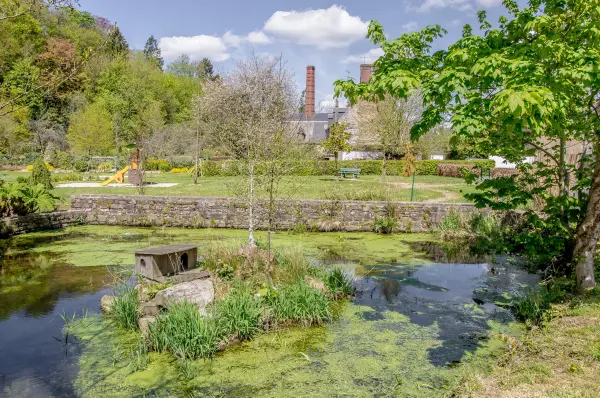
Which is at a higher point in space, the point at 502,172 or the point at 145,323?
the point at 502,172

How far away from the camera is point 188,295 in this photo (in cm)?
659

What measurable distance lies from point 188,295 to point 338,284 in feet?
8.67

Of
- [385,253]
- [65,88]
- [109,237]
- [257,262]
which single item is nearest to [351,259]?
[385,253]

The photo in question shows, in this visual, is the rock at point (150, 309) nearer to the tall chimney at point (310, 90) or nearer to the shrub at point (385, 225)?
the shrub at point (385, 225)

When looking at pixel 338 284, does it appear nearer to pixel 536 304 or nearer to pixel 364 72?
pixel 536 304

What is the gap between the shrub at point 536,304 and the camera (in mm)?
6400

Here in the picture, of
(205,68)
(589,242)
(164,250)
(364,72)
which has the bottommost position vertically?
(164,250)

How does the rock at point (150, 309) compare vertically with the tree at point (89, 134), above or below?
below

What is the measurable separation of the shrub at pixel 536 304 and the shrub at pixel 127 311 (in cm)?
556

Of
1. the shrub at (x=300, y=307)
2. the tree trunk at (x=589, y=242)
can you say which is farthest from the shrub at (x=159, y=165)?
the tree trunk at (x=589, y=242)

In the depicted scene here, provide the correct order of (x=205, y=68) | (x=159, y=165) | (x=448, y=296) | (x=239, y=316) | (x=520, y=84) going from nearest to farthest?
(x=520, y=84) < (x=239, y=316) < (x=448, y=296) < (x=159, y=165) < (x=205, y=68)

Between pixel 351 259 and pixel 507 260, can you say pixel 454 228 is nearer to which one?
pixel 507 260

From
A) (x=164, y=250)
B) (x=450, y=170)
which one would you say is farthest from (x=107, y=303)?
(x=450, y=170)

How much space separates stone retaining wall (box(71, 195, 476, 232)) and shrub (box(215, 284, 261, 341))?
768 centimetres
